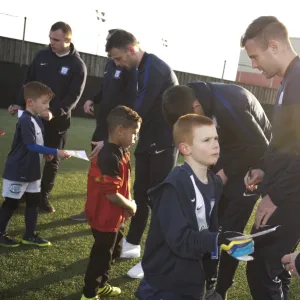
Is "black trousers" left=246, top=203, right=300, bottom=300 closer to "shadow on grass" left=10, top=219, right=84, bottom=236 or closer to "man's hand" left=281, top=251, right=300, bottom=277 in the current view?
"man's hand" left=281, top=251, right=300, bottom=277

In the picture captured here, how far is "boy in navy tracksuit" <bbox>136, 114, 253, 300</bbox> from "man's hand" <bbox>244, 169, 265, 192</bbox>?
0.53 m

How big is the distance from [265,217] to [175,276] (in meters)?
0.65

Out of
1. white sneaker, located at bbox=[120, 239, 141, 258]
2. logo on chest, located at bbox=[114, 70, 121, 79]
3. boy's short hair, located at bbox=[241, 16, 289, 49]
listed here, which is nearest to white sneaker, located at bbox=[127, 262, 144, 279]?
white sneaker, located at bbox=[120, 239, 141, 258]

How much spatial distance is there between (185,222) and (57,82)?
3.47 meters

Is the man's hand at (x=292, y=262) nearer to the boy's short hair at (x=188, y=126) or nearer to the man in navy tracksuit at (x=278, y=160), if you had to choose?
the man in navy tracksuit at (x=278, y=160)

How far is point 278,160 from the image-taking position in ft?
7.69

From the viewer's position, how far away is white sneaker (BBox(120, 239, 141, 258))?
12.9ft

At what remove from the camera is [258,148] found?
2832mm

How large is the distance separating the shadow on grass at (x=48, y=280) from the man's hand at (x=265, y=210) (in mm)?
1529

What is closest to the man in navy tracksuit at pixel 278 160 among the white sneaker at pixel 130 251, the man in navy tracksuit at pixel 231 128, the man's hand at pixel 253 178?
the man's hand at pixel 253 178

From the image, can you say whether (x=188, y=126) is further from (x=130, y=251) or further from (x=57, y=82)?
(x=57, y=82)

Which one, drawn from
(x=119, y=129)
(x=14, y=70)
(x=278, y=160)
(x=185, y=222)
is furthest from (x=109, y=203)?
(x=14, y=70)

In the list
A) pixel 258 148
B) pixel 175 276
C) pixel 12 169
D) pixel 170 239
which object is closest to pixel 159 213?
pixel 170 239

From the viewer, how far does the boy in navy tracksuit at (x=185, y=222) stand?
193cm
